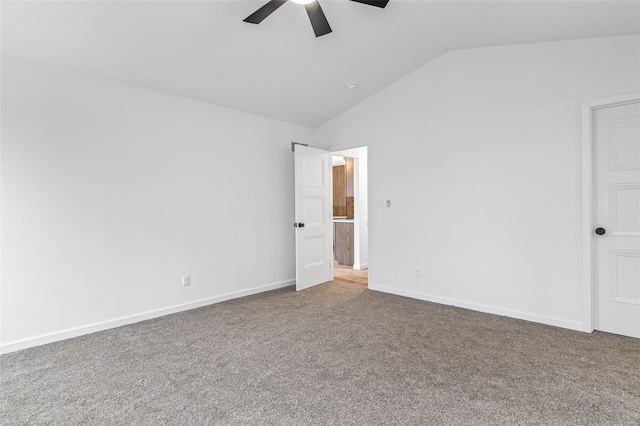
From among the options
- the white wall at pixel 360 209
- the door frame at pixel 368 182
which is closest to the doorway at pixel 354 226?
the white wall at pixel 360 209

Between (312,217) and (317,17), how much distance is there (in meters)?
2.88

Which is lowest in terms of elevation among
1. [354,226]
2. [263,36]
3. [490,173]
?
[354,226]

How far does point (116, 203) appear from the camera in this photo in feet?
10.6

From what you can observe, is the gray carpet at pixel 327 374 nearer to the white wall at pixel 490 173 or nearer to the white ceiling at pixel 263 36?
the white wall at pixel 490 173

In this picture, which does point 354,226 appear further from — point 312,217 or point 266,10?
point 266,10

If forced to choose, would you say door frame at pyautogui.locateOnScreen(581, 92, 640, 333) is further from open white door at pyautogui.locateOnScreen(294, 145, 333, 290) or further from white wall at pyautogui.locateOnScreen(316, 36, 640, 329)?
open white door at pyautogui.locateOnScreen(294, 145, 333, 290)

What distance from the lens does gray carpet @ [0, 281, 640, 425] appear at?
6.05ft

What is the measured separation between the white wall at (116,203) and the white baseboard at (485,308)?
1.82 meters

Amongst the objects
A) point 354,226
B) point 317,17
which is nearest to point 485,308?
point 354,226

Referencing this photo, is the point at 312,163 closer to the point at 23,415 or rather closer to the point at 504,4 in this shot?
the point at 504,4

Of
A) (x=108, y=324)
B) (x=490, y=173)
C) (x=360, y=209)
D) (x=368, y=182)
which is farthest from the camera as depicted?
(x=360, y=209)

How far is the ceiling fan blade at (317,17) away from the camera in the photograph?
2.19m

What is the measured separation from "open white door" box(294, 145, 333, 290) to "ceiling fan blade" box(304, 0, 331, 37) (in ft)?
7.08

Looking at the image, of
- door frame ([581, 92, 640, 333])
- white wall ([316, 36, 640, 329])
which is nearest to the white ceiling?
white wall ([316, 36, 640, 329])
